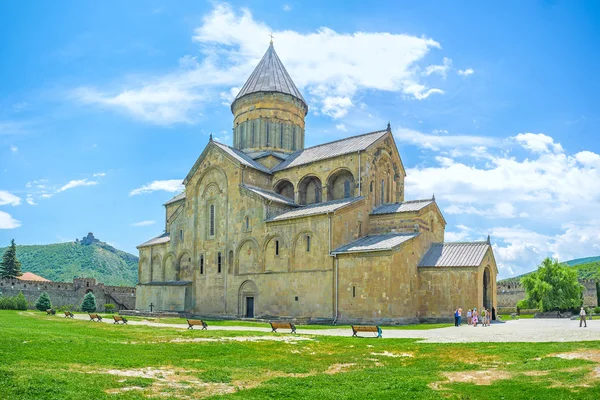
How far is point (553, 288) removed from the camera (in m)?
42.2

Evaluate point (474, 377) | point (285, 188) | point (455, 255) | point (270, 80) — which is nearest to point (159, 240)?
point (285, 188)

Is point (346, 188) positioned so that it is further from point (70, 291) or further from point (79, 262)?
point (79, 262)

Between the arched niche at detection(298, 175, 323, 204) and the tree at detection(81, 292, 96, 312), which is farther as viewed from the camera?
the tree at detection(81, 292, 96, 312)

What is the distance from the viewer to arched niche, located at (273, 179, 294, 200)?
3850 centimetres

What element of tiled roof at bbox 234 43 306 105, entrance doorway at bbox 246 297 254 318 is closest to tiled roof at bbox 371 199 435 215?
entrance doorway at bbox 246 297 254 318

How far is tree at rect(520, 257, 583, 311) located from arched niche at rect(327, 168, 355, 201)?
19.2 meters

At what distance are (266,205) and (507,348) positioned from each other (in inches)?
812

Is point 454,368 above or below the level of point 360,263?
below

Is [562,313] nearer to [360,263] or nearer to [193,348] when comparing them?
[360,263]

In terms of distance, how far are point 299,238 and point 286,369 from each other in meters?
19.2

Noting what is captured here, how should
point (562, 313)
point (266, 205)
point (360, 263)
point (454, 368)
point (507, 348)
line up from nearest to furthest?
point (454, 368) < point (507, 348) < point (360, 263) < point (266, 205) < point (562, 313)

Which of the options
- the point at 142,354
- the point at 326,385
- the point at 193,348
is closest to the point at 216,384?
the point at 326,385

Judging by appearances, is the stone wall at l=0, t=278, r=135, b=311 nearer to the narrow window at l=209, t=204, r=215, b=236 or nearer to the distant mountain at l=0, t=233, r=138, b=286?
the narrow window at l=209, t=204, r=215, b=236

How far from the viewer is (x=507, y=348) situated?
1595 centimetres
